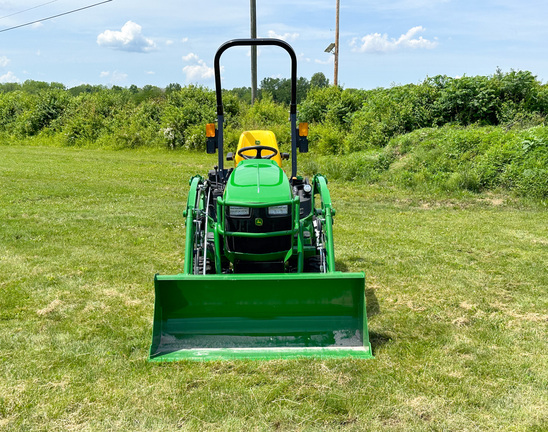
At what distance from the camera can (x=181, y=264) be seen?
6.32 meters

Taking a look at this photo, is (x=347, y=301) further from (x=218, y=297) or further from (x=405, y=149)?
(x=405, y=149)

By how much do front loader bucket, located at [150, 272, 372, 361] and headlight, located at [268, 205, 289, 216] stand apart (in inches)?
21.1

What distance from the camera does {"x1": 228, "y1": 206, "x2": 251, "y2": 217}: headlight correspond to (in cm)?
416

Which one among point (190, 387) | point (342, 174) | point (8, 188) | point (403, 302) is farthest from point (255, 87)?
point (190, 387)

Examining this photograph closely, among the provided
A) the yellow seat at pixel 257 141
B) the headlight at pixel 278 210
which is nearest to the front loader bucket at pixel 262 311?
the headlight at pixel 278 210

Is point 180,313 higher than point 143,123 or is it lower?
lower

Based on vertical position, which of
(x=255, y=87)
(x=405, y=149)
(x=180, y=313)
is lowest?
(x=180, y=313)

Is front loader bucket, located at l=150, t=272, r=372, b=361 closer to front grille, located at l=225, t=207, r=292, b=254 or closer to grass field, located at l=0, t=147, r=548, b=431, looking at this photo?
grass field, located at l=0, t=147, r=548, b=431

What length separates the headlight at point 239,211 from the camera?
416cm

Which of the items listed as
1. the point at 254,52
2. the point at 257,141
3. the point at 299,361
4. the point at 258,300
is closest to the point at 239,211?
the point at 258,300

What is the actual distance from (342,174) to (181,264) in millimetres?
7988

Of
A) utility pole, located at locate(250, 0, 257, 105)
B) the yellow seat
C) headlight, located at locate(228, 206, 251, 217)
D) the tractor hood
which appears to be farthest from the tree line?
headlight, located at locate(228, 206, 251, 217)

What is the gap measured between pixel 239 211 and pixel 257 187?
0.85 ft

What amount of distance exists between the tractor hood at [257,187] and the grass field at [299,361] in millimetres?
1291
